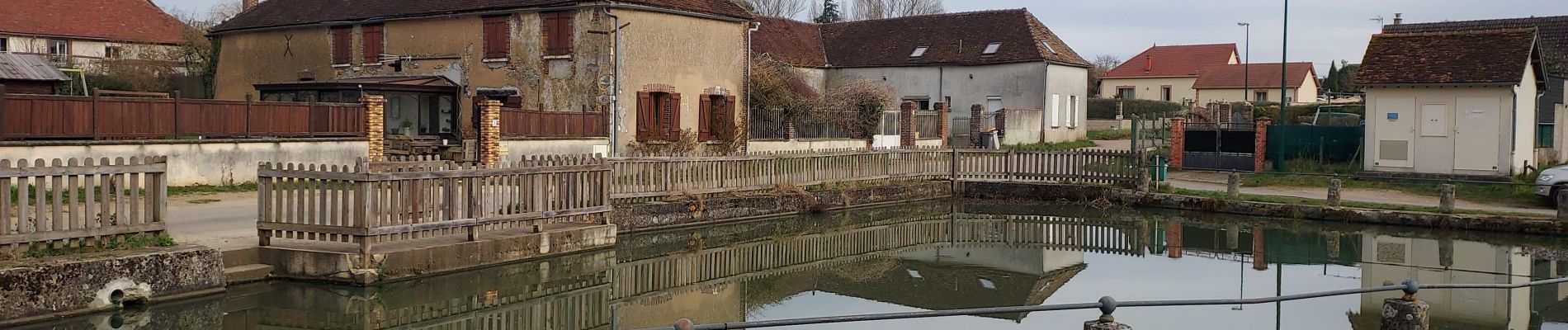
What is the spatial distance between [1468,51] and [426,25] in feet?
78.5

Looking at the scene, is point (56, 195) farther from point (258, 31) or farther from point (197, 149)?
point (258, 31)

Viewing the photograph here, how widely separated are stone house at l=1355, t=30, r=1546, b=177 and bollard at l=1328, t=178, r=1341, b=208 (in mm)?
5766

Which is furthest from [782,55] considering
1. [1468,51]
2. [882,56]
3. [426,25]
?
[1468,51]

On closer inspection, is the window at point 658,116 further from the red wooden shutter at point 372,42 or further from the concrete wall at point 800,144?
the red wooden shutter at point 372,42

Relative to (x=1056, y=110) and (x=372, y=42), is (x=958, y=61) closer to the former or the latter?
(x=1056, y=110)

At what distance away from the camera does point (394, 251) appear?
11.9 metres

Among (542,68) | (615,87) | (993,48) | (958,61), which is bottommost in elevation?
(615,87)

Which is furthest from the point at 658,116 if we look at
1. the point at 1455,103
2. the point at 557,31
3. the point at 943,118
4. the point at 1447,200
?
the point at 1455,103

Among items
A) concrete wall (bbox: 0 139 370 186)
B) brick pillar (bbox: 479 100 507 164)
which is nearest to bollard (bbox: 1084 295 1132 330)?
concrete wall (bbox: 0 139 370 186)

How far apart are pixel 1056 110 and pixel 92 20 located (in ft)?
122

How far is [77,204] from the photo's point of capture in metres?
9.98

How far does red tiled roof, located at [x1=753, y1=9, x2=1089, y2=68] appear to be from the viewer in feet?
137

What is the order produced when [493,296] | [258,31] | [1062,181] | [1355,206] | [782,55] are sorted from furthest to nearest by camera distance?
1. [782,55]
2. [258,31]
3. [1062,181]
4. [1355,206]
5. [493,296]

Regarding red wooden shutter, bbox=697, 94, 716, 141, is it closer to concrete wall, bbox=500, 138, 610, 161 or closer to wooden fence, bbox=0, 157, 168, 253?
concrete wall, bbox=500, 138, 610, 161
